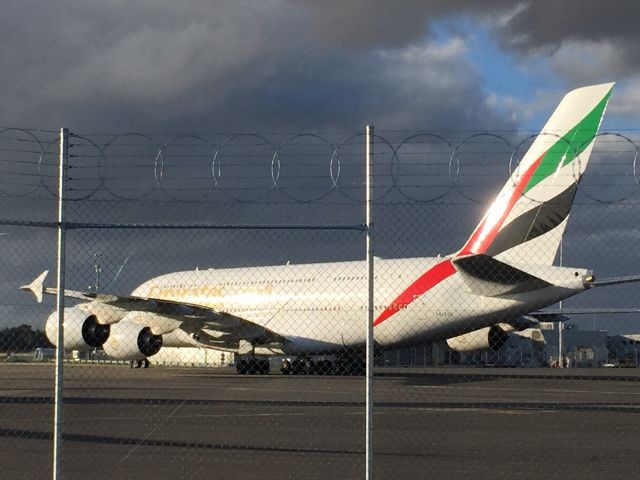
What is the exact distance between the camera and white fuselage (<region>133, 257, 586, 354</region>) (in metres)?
30.1

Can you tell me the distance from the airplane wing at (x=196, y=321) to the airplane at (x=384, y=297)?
5 centimetres

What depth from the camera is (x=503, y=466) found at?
12.4 metres

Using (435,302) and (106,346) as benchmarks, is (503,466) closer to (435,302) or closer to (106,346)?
(435,302)

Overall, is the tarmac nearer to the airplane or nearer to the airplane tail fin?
the airplane

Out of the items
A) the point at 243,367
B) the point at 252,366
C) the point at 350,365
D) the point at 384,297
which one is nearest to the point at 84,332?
the point at 243,367

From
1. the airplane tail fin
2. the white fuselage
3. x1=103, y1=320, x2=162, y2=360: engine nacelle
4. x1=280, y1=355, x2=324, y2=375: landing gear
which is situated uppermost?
the airplane tail fin

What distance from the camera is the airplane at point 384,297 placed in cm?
2758

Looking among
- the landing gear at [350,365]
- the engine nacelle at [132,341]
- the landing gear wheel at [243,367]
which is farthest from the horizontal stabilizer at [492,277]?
the engine nacelle at [132,341]

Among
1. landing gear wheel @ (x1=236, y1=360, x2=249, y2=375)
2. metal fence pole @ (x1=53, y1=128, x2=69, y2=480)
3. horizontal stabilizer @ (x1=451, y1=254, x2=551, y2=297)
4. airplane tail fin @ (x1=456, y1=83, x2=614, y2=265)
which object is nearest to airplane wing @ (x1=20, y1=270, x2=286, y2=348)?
landing gear wheel @ (x1=236, y1=360, x2=249, y2=375)

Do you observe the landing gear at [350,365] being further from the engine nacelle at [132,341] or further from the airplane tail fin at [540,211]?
the airplane tail fin at [540,211]

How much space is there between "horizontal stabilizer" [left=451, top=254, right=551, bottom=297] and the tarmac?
2.92 m

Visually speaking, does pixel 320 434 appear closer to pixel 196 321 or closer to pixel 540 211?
pixel 540 211

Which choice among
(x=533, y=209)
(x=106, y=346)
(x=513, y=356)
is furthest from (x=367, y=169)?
(x=513, y=356)

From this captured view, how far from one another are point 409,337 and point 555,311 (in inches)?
436
